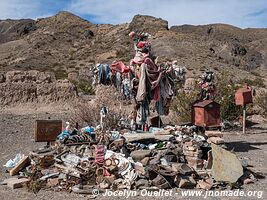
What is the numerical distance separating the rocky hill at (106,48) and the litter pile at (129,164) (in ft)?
103

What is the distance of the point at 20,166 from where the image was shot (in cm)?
979

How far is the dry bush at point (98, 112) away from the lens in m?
13.0

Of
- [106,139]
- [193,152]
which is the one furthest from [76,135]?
[193,152]

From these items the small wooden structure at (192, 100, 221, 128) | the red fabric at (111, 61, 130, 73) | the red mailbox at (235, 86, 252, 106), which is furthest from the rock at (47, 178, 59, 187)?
the red mailbox at (235, 86, 252, 106)

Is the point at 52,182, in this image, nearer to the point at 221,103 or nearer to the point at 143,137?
the point at 143,137

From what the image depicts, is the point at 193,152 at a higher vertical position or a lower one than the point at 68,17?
lower

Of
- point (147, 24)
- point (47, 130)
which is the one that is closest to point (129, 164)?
point (47, 130)

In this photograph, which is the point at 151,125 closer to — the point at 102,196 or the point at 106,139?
the point at 106,139

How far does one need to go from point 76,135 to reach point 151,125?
2.53 m

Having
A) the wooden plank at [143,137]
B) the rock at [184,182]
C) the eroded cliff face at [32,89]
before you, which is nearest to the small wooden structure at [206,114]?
the wooden plank at [143,137]

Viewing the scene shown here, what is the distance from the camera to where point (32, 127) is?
15484 mm

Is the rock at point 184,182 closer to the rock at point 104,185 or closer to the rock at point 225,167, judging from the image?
the rock at point 225,167

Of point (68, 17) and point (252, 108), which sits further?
point (68, 17)

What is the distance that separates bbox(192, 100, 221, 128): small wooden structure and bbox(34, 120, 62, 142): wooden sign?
12.8 ft
